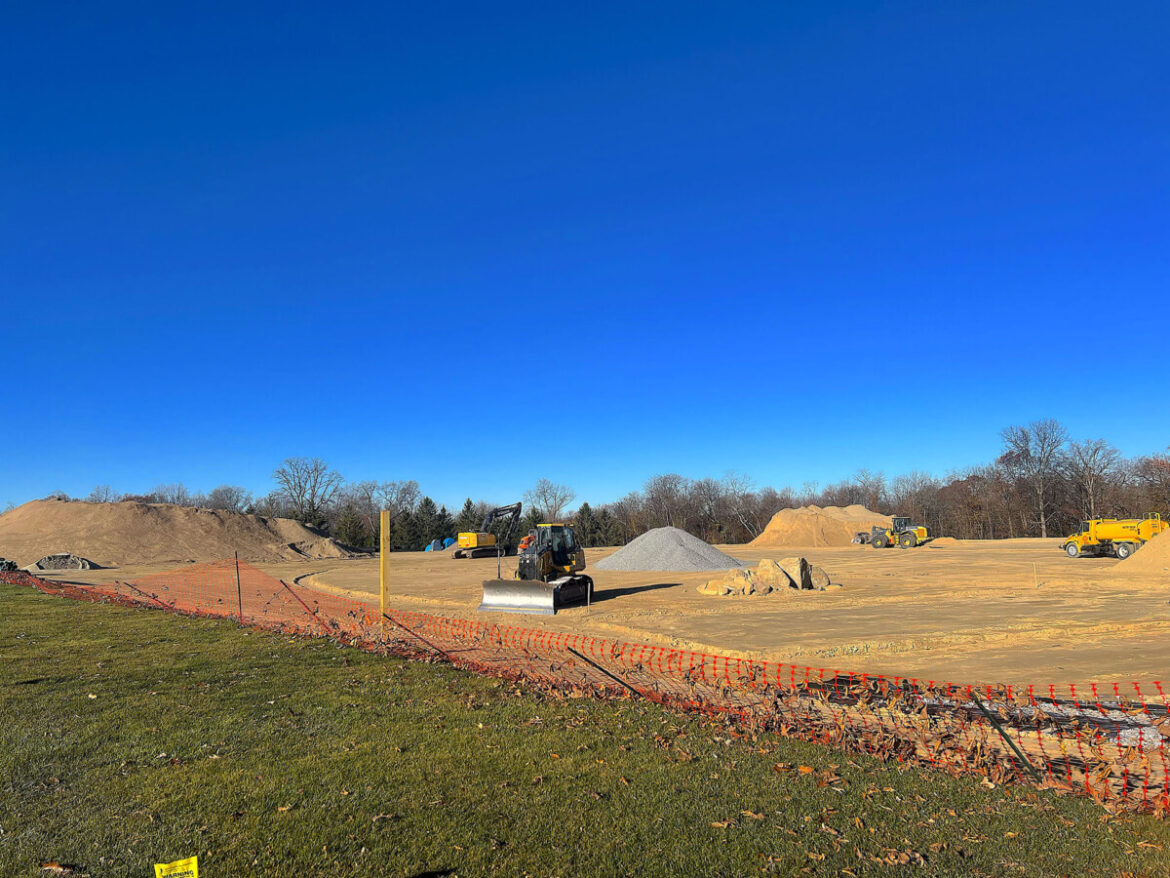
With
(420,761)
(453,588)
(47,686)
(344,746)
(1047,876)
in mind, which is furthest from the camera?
(453,588)

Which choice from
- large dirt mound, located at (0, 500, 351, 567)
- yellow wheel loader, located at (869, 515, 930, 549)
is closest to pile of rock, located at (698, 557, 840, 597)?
yellow wheel loader, located at (869, 515, 930, 549)

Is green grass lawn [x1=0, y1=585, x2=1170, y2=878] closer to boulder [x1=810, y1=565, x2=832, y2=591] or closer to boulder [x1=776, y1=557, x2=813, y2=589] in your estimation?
boulder [x1=776, y1=557, x2=813, y2=589]

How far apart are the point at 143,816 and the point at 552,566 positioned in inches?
634

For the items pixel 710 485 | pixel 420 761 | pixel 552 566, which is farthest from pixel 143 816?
pixel 710 485

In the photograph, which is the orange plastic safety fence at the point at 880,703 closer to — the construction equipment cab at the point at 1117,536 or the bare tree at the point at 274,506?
the construction equipment cab at the point at 1117,536

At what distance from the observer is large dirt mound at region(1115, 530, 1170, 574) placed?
2412 cm

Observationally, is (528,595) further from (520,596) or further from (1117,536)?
(1117,536)

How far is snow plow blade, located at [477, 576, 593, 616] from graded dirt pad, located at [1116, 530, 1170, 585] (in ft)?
66.6

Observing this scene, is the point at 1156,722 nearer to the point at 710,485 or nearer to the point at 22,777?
the point at 22,777

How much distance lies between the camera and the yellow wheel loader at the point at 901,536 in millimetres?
48562

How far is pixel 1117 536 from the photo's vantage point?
3231 centimetres

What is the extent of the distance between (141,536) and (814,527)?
53.8m

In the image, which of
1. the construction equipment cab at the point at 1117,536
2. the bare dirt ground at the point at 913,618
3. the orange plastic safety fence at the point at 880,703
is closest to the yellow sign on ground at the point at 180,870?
the orange plastic safety fence at the point at 880,703

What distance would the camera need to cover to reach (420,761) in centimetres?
588
